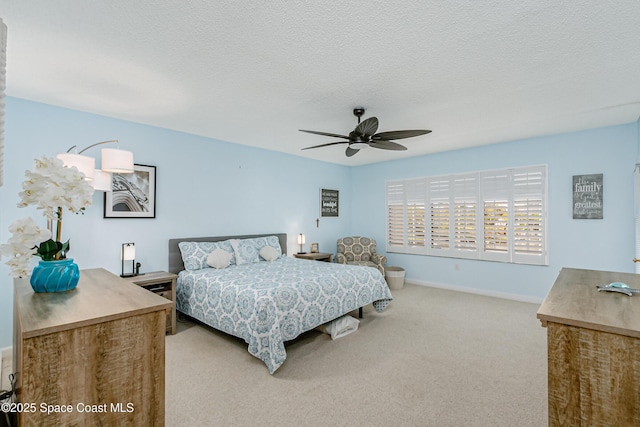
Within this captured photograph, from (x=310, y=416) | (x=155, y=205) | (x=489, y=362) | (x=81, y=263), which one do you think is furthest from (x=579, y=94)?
(x=81, y=263)

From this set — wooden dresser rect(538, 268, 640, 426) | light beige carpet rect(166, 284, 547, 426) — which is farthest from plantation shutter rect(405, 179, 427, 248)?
wooden dresser rect(538, 268, 640, 426)

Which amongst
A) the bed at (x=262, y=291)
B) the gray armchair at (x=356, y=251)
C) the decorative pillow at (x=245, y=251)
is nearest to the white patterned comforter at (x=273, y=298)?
the bed at (x=262, y=291)

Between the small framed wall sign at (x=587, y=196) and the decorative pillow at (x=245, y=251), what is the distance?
186 inches

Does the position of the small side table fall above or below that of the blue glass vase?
below

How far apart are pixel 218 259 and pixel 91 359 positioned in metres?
2.86

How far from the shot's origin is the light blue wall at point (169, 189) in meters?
3.09

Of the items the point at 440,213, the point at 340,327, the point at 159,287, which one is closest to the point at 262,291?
the point at 340,327

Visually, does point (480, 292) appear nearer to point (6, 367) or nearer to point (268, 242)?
point (268, 242)

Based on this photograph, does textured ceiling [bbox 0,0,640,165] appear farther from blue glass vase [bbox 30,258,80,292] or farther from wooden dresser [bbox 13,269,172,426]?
wooden dresser [bbox 13,269,172,426]

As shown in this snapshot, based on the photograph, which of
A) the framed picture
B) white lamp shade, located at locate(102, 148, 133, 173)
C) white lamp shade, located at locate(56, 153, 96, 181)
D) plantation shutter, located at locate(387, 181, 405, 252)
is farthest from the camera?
plantation shutter, located at locate(387, 181, 405, 252)

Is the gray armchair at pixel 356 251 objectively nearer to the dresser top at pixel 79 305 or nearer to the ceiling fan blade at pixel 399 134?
the ceiling fan blade at pixel 399 134

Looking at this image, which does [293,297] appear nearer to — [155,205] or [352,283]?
[352,283]

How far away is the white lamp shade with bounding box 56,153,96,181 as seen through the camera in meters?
2.33

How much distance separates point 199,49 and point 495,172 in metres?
4.80
